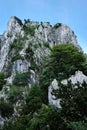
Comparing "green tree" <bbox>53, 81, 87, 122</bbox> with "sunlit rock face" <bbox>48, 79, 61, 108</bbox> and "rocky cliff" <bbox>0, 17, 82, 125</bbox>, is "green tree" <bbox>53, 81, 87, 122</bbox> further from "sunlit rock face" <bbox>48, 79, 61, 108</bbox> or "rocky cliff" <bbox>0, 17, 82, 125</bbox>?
"rocky cliff" <bbox>0, 17, 82, 125</bbox>

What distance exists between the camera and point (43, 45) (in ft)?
238

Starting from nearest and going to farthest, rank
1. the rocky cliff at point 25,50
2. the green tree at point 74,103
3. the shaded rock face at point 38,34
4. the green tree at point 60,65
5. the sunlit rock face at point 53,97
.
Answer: the green tree at point 74,103, the sunlit rock face at point 53,97, the green tree at point 60,65, the rocky cliff at point 25,50, the shaded rock face at point 38,34

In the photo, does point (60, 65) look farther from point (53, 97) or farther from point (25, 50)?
point (25, 50)

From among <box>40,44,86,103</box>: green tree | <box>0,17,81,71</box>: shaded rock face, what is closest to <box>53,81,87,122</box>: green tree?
<box>40,44,86,103</box>: green tree

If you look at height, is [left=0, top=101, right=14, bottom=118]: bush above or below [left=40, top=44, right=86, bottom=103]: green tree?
below

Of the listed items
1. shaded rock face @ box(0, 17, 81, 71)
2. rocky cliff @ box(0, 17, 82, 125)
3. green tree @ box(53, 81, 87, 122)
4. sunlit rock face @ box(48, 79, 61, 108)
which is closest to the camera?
green tree @ box(53, 81, 87, 122)

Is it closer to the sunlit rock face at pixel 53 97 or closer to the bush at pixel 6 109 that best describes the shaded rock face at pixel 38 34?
the bush at pixel 6 109

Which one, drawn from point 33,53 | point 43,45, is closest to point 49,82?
point 33,53

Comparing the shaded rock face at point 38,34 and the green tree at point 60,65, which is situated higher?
the shaded rock face at point 38,34

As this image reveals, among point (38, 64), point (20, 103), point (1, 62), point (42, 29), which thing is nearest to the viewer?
point (20, 103)

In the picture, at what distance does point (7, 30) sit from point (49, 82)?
29.7 meters

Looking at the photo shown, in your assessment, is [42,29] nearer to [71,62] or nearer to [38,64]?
[38,64]

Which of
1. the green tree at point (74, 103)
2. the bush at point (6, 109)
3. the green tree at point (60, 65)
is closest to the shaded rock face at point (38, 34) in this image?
the green tree at point (60, 65)

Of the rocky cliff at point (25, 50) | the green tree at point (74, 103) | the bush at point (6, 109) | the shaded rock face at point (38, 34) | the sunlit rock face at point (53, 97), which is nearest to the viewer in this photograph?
the green tree at point (74, 103)
